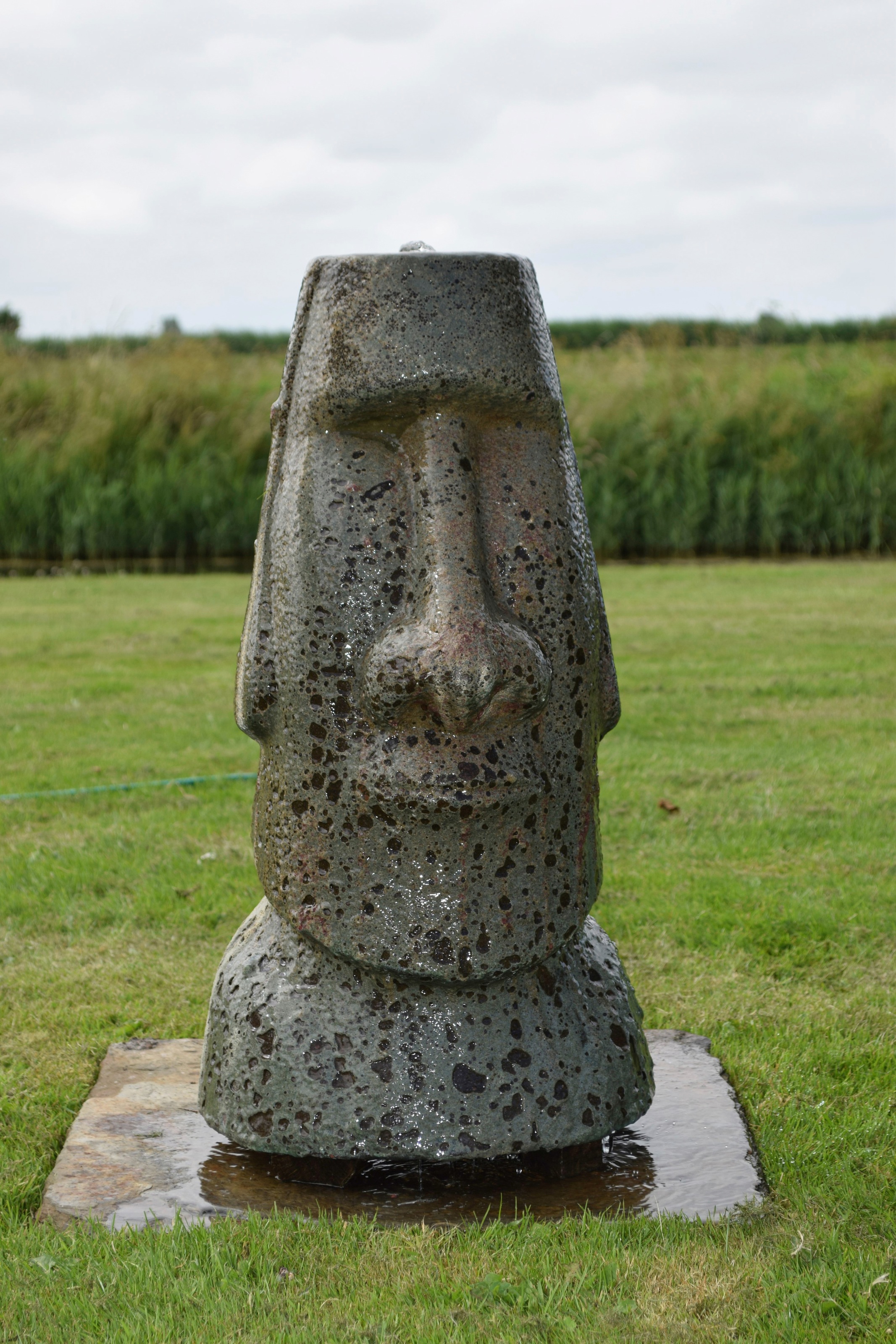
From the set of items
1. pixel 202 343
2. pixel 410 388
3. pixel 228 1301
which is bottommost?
pixel 228 1301

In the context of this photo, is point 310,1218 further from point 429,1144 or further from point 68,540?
point 68,540

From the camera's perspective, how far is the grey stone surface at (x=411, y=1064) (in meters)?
3.19

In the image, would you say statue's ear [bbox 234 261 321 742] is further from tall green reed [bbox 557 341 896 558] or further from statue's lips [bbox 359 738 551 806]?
tall green reed [bbox 557 341 896 558]

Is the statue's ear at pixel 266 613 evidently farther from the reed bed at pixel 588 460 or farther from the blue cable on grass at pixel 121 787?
the reed bed at pixel 588 460

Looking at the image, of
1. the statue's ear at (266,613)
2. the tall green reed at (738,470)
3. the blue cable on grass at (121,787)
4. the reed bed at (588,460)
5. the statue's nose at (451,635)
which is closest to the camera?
the statue's nose at (451,635)

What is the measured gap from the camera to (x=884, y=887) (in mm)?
5531

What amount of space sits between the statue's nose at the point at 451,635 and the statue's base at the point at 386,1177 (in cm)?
100

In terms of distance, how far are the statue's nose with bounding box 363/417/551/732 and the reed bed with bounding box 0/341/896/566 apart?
12070mm

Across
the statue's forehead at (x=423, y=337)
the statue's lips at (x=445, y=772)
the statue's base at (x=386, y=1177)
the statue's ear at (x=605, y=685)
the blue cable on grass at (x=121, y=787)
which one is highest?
the statue's forehead at (x=423, y=337)

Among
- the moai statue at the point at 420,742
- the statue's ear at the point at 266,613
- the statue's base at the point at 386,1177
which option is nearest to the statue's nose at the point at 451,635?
the moai statue at the point at 420,742

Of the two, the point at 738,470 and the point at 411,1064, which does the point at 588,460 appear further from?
the point at 411,1064

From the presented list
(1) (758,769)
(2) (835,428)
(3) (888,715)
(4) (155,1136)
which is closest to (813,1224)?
(4) (155,1136)

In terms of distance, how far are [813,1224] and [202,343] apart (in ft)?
54.9

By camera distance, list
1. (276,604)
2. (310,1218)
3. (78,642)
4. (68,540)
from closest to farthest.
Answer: (310,1218) → (276,604) → (78,642) → (68,540)
